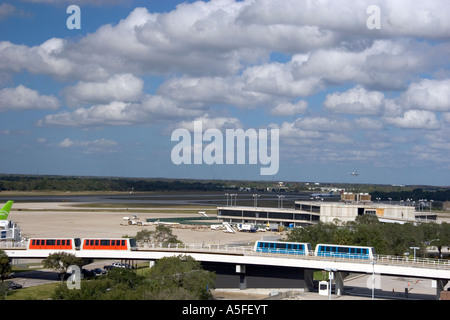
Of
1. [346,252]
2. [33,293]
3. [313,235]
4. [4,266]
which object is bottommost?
[33,293]

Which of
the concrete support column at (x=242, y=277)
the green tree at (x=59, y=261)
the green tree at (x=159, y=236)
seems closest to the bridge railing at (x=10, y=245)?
the green tree at (x=59, y=261)

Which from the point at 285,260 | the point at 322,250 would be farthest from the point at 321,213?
the point at 285,260

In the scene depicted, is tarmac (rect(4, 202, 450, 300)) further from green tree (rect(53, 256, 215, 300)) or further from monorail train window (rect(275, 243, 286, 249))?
green tree (rect(53, 256, 215, 300))

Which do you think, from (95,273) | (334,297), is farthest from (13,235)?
(334,297)

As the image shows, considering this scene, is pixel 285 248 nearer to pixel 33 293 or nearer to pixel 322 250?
pixel 322 250

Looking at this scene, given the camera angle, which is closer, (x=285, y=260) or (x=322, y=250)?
(x=285, y=260)

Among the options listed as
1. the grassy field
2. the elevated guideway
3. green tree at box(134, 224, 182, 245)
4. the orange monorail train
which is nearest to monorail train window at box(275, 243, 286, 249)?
the elevated guideway

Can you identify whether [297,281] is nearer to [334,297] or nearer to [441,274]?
[334,297]
